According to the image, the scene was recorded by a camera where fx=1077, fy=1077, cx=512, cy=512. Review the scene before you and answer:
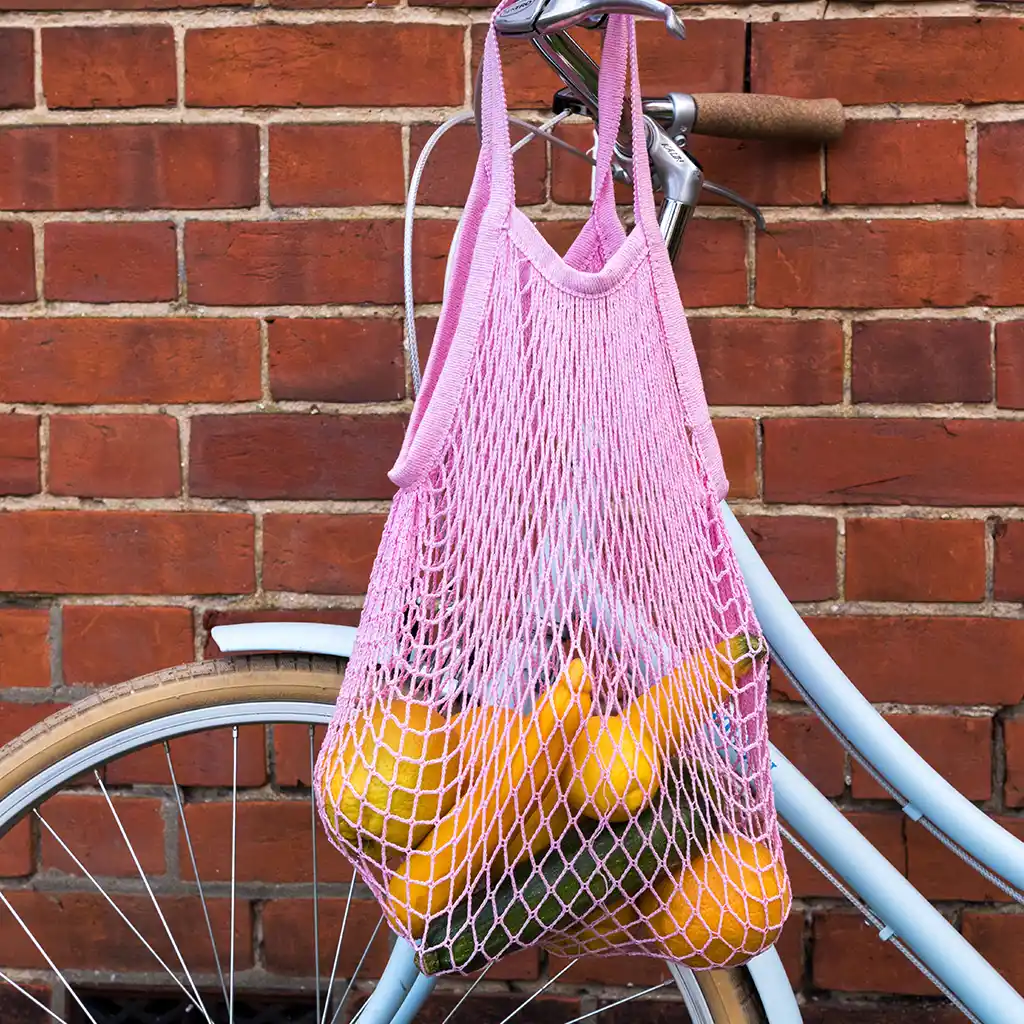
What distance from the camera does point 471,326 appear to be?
62 cm

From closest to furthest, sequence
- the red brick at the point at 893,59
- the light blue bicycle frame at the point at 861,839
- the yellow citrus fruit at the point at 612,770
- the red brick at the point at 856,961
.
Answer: the yellow citrus fruit at the point at 612,770
the light blue bicycle frame at the point at 861,839
the red brick at the point at 893,59
the red brick at the point at 856,961

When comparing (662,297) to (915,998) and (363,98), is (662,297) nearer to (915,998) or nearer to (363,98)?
(363,98)

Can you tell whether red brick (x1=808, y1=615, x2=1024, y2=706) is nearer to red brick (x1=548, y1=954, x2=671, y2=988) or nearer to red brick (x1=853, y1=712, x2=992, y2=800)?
red brick (x1=853, y1=712, x2=992, y2=800)

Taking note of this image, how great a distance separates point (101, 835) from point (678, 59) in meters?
0.97

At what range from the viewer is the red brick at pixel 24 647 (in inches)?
43.4

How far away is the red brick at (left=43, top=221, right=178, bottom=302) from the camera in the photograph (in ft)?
3.46

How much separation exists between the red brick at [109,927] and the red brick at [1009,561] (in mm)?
836

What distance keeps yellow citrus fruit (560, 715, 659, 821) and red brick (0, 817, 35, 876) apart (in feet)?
2.49

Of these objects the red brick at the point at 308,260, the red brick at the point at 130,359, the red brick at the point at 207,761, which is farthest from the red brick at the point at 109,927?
the red brick at the point at 308,260

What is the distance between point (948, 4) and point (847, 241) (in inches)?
9.1

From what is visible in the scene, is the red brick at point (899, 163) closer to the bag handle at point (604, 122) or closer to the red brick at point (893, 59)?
the red brick at point (893, 59)

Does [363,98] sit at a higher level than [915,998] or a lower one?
higher

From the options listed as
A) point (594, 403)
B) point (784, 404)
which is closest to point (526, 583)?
point (594, 403)

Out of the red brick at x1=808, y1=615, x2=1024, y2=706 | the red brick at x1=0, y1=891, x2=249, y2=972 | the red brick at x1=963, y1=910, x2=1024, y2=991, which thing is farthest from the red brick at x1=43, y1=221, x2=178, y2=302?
the red brick at x1=963, y1=910, x2=1024, y2=991
